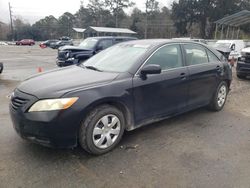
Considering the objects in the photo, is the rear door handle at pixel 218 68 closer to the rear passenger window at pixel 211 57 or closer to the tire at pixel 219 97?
the rear passenger window at pixel 211 57

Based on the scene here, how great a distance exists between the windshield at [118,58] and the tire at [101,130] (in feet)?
2.42

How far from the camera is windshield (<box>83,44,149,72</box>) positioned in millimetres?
3753

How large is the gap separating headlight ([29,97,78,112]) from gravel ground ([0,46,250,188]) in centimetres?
73

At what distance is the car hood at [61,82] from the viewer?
9.91 feet

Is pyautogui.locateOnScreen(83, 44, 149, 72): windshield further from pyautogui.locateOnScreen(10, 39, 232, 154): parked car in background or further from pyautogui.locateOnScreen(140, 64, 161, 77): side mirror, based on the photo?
pyautogui.locateOnScreen(140, 64, 161, 77): side mirror

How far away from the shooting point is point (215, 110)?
5184 mm

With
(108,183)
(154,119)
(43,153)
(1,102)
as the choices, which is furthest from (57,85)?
(1,102)

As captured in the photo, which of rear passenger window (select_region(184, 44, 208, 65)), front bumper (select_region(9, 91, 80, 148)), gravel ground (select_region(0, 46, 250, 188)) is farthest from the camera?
rear passenger window (select_region(184, 44, 208, 65))

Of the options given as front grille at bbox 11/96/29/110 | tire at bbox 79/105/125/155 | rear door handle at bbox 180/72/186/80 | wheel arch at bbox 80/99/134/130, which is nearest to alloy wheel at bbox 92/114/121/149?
tire at bbox 79/105/125/155

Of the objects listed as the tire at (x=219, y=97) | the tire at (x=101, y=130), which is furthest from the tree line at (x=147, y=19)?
the tire at (x=101, y=130)

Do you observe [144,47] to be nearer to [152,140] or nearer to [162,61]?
[162,61]

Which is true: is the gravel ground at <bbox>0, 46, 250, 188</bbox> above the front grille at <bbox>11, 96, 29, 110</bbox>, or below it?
below

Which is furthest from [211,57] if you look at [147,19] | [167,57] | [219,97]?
[147,19]

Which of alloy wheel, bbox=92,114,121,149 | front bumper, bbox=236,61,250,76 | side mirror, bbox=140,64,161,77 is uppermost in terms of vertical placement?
side mirror, bbox=140,64,161,77
